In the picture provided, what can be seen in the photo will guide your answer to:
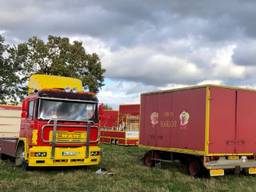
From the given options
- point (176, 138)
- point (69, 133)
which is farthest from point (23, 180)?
point (176, 138)

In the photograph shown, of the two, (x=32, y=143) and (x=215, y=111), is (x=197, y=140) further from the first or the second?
(x=32, y=143)

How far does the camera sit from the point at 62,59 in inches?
1604

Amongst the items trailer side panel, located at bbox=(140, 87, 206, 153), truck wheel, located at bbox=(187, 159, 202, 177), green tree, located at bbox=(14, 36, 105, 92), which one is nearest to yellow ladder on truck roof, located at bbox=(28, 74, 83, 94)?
trailer side panel, located at bbox=(140, 87, 206, 153)

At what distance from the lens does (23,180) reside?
10750 mm

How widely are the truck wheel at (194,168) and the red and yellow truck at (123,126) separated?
14726 millimetres

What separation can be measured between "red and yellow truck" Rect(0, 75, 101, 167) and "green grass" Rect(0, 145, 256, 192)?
50 cm

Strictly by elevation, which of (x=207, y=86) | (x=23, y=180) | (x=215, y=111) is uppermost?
(x=207, y=86)

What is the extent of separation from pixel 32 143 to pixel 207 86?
18.9 ft

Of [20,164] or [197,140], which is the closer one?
[197,140]

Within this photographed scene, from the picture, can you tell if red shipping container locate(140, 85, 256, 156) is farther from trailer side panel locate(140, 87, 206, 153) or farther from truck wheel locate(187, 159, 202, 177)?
truck wheel locate(187, 159, 202, 177)

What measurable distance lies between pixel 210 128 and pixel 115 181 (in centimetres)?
342

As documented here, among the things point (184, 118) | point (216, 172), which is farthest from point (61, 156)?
point (216, 172)

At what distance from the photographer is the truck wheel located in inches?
492

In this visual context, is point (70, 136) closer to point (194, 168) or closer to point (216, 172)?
point (194, 168)
